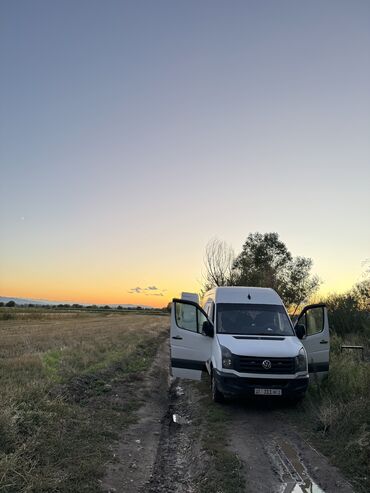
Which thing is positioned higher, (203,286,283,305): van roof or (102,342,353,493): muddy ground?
(203,286,283,305): van roof

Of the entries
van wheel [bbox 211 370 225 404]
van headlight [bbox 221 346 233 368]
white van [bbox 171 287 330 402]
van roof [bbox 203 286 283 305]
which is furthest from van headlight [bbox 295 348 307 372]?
van roof [bbox 203 286 283 305]

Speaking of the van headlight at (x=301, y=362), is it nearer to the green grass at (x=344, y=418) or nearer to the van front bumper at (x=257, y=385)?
the van front bumper at (x=257, y=385)

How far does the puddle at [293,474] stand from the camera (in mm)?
5508

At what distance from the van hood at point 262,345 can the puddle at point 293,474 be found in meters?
2.35

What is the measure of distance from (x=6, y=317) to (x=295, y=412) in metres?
54.1

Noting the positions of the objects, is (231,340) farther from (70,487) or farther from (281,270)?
(281,270)

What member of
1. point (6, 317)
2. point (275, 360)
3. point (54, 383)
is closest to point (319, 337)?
point (275, 360)

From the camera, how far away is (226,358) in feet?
31.0

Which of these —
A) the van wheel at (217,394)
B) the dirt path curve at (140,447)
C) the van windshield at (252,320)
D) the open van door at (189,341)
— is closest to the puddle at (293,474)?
the dirt path curve at (140,447)

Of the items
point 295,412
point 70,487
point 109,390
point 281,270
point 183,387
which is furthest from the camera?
point 281,270

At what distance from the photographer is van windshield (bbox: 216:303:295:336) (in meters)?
10.6

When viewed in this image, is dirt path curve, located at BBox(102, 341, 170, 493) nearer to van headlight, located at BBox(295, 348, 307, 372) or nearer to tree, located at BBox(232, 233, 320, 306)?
van headlight, located at BBox(295, 348, 307, 372)

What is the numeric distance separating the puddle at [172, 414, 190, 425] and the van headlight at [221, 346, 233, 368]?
1.37 m

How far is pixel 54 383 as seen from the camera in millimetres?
9812
